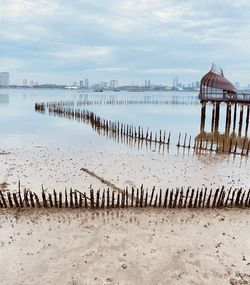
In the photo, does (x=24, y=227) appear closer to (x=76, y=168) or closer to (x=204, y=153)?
(x=76, y=168)

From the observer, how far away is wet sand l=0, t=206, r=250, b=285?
467 inches

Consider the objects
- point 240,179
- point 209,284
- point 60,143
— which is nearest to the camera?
point 209,284

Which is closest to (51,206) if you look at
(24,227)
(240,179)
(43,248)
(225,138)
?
(24,227)

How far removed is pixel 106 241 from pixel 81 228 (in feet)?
5.80

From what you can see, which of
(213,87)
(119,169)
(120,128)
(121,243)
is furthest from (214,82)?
(121,243)

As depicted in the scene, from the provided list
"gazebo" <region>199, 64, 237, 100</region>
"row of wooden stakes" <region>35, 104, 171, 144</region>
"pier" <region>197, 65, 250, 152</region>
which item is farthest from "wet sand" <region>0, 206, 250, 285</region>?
"gazebo" <region>199, 64, 237, 100</region>

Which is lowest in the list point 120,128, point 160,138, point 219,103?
point 120,128

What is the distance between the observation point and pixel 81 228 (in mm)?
15508

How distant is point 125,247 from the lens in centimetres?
1380

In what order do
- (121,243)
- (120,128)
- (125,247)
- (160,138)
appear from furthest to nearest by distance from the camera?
(120,128) < (160,138) < (121,243) < (125,247)

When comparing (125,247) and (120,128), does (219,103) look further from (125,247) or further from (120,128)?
(125,247)

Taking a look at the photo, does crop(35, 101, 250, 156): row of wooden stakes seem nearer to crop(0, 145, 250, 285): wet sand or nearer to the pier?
the pier

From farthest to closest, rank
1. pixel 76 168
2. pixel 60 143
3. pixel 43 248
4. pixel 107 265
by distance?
pixel 60 143, pixel 76 168, pixel 43 248, pixel 107 265

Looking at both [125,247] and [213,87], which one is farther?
[213,87]
